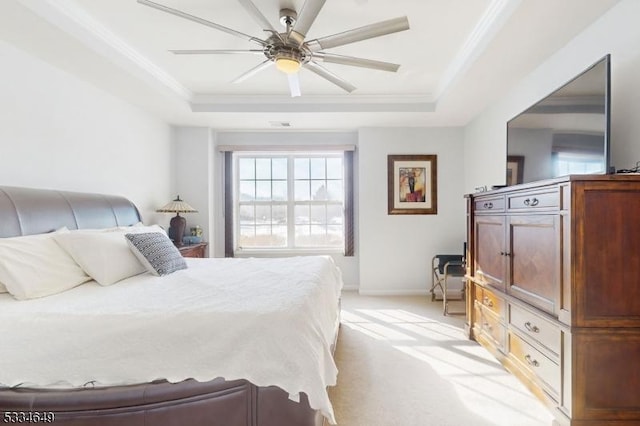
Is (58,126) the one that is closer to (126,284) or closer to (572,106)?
(126,284)

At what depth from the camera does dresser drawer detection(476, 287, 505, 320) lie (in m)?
2.35

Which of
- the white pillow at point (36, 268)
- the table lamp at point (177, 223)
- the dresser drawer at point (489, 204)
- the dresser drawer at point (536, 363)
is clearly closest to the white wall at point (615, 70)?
the dresser drawer at point (489, 204)

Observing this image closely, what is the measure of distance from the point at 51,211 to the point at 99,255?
2.14 ft

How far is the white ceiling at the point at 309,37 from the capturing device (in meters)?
2.15

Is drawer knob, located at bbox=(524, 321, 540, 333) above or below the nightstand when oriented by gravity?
below

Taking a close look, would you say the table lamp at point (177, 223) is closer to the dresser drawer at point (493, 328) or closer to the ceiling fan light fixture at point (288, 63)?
the ceiling fan light fixture at point (288, 63)

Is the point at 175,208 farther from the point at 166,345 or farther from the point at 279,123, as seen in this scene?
the point at 166,345

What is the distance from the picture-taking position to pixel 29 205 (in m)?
2.10

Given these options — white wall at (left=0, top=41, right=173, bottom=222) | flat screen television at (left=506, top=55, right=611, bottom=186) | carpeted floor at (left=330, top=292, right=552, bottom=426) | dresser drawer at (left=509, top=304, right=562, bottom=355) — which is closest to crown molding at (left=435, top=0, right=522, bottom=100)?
flat screen television at (left=506, top=55, right=611, bottom=186)

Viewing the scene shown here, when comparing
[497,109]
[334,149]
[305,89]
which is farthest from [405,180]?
[305,89]

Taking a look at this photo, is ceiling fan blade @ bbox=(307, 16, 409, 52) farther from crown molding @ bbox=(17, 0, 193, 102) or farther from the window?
the window

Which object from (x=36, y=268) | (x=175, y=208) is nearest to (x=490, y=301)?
(x=36, y=268)

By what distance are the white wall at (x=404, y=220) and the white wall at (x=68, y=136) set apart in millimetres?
2771

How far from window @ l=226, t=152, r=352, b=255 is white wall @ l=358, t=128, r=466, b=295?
0.55 meters
